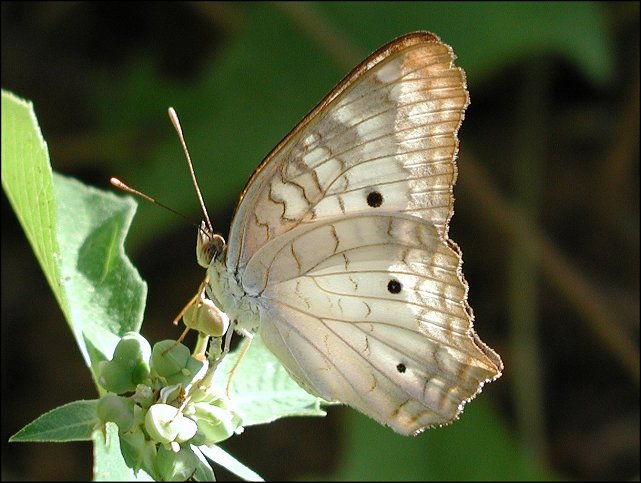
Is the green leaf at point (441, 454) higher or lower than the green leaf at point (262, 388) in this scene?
lower

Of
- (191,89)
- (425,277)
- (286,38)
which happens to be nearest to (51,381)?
(191,89)

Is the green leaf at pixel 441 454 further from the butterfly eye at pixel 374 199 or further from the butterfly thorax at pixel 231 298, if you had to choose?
the butterfly eye at pixel 374 199

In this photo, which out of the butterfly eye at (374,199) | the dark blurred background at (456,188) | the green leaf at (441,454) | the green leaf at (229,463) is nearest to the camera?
the green leaf at (229,463)

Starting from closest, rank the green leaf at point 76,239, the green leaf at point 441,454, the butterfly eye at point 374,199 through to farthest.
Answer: the green leaf at point 76,239
the butterfly eye at point 374,199
the green leaf at point 441,454

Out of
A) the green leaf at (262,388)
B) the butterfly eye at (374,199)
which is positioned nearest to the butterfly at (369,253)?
the butterfly eye at (374,199)

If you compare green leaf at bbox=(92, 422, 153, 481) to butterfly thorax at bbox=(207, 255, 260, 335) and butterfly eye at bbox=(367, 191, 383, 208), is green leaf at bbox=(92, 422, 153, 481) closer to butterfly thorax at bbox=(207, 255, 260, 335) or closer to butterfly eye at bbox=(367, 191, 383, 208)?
butterfly thorax at bbox=(207, 255, 260, 335)

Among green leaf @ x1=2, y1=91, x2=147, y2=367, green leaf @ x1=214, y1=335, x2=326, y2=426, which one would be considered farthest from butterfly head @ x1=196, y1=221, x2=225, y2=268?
green leaf @ x1=214, y1=335, x2=326, y2=426

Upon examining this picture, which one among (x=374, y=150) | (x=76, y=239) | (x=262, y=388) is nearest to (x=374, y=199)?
(x=374, y=150)

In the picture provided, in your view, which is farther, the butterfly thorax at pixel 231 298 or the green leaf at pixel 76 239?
the butterfly thorax at pixel 231 298
